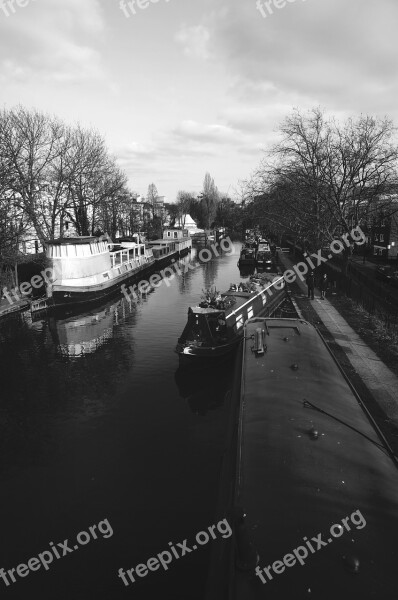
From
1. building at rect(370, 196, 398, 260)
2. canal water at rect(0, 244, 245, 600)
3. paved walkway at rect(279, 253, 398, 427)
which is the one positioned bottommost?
canal water at rect(0, 244, 245, 600)

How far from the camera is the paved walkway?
14328mm

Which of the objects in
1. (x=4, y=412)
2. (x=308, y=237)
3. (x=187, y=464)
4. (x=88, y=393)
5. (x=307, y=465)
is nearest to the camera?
(x=307, y=465)

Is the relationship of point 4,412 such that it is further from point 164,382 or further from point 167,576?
point 167,576

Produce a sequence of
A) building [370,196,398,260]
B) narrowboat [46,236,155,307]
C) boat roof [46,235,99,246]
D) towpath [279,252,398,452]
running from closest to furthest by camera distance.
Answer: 1. towpath [279,252,398,452]
2. narrowboat [46,236,155,307]
3. boat roof [46,235,99,246]
4. building [370,196,398,260]

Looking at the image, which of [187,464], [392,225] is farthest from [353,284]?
[187,464]

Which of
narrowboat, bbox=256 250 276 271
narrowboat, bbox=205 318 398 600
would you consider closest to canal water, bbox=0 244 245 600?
narrowboat, bbox=205 318 398 600

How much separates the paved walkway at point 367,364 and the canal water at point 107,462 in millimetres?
5700

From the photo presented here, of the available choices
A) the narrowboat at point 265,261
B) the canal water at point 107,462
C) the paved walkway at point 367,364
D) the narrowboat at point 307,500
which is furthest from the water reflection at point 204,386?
the narrowboat at point 265,261

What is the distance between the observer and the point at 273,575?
204 inches

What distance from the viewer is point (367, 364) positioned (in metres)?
17.7

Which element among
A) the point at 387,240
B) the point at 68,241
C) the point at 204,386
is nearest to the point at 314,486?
the point at 204,386

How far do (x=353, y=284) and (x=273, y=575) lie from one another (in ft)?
116

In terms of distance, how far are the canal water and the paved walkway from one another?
5.70 m

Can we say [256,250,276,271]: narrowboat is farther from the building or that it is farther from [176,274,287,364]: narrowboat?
[176,274,287,364]: narrowboat
